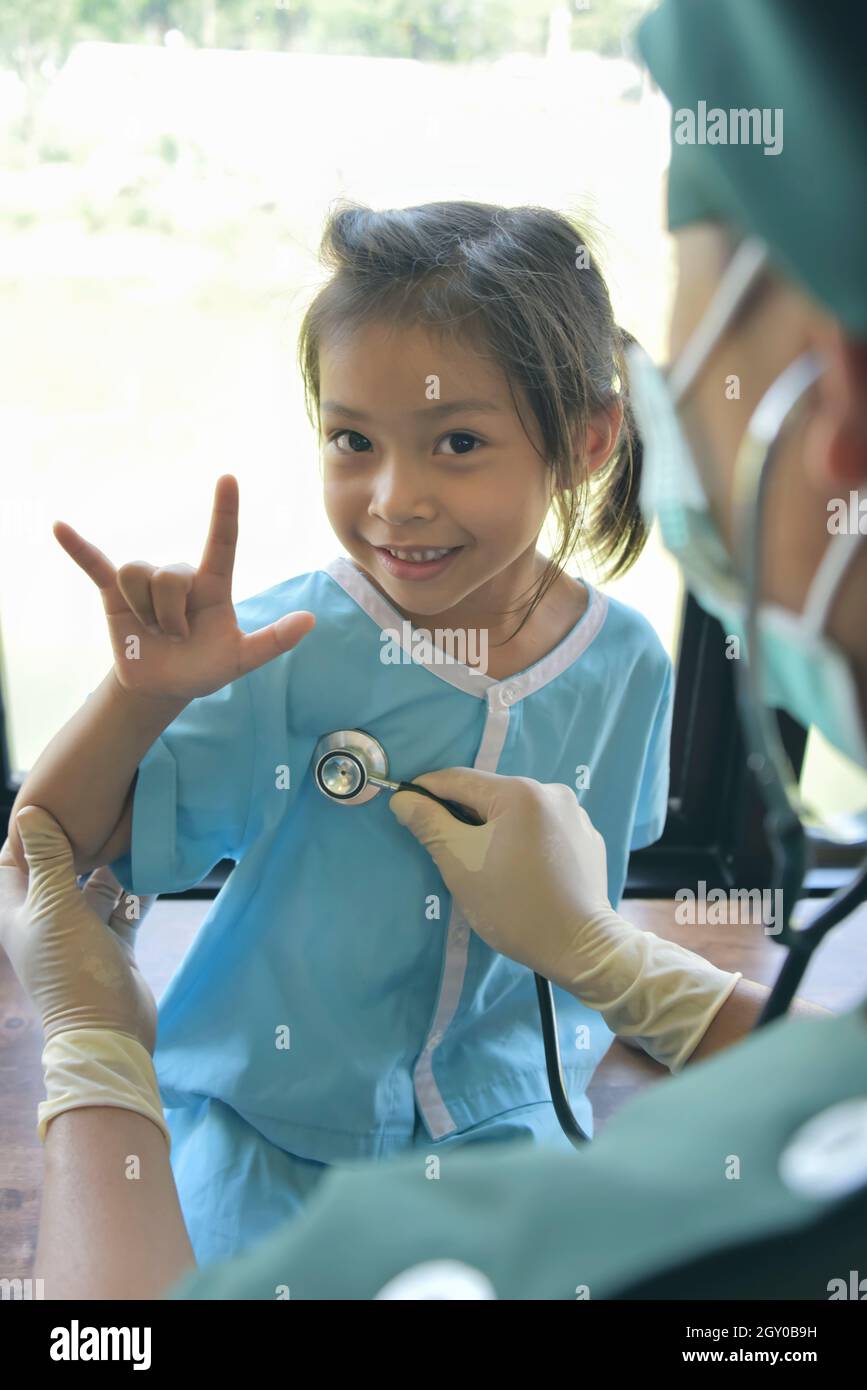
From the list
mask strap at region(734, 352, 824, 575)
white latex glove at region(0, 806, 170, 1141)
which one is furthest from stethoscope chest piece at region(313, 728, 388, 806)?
mask strap at region(734, 352, 824, 575)

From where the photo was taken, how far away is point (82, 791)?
1.09m

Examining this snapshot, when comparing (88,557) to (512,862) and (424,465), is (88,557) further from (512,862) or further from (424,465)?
(512,862)

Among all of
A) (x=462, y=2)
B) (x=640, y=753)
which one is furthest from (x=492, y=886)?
(x=462, y=2)

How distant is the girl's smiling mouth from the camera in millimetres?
1144

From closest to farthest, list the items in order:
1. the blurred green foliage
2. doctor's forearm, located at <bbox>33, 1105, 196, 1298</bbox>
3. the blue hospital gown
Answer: doctor's forearm, located at <bbox>33, 1105, 196, 1298</bbox>, the blue hospital gown, the blurred green foliage

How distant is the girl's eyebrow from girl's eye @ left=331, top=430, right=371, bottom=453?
0.03 metres

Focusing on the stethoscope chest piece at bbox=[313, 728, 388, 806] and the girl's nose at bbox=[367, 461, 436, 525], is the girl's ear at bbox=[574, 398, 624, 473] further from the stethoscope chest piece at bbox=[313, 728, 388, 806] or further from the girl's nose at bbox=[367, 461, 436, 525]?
the stethoscope chest piece at bbox=[313, 728, 388, 806]

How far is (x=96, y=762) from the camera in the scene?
3.55 feet

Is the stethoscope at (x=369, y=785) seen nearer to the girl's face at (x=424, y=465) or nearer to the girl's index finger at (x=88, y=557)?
the girl's face at (x=424, y=465)

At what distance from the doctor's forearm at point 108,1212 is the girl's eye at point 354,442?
0.61m

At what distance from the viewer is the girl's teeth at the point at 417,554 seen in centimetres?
114

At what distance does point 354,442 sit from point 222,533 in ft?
0.69
